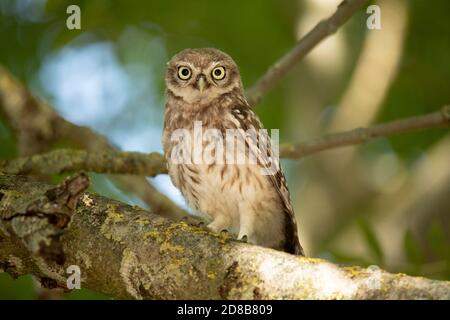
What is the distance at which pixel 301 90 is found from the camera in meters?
7.15

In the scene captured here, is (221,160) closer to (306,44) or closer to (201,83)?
(201,83)

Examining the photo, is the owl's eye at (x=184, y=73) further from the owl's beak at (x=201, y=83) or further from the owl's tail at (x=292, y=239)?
the owl's tail at (x=292, y=239)

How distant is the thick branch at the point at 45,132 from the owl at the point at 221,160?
0.61 metres

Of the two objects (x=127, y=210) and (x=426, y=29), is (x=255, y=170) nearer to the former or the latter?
(x=127, y=210)

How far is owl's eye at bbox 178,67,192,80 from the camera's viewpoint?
16.8 ft

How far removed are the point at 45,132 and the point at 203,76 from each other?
4.71 feet

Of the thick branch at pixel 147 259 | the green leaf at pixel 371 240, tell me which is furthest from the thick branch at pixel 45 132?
the thick branch at pixel 147 259

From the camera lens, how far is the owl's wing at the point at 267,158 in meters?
4.60

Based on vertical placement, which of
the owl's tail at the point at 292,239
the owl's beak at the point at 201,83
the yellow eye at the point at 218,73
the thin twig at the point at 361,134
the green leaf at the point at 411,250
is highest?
the yellow eye at the point at 218,73

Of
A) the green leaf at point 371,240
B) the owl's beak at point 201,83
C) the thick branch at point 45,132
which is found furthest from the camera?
the thick branch at point 45,132

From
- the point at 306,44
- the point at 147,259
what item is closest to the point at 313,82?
the point at 306,44

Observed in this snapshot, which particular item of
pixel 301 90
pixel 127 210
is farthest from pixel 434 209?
pixel 127 210

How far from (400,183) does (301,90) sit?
1442 mm
